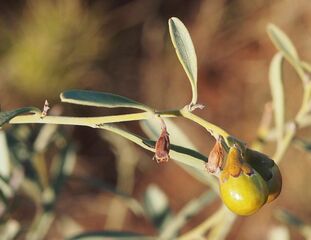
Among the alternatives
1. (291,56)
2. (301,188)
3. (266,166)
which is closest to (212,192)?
(291,56)

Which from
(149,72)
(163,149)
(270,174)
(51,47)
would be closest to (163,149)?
(163,149)

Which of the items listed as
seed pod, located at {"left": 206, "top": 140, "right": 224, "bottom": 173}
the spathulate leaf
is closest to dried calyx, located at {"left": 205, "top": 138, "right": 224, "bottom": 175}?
seed pod, located at {"left": 206, "top": 140, "right": 224, "bottom": 173}

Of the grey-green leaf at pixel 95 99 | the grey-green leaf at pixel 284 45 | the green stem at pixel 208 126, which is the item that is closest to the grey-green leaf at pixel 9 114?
the grey-green leaf at pixel 95 99

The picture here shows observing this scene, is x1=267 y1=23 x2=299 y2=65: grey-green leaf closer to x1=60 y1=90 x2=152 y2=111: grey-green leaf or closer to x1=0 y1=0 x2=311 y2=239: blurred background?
x1=60 y1=90 x2=152 y2=111: grey-green leaf

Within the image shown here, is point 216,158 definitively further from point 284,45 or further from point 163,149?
point 284,45

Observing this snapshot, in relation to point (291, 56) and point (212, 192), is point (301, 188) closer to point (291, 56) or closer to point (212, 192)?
point (212, 192)

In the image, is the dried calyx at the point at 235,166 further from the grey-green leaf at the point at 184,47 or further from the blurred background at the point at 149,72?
the blurred background at the point at 149,72

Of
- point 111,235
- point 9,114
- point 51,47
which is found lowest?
point 51,47
